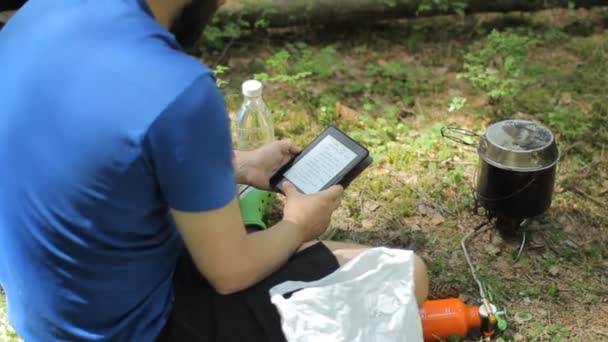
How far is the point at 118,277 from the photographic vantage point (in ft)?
5.58

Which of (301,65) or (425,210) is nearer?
(425,210)

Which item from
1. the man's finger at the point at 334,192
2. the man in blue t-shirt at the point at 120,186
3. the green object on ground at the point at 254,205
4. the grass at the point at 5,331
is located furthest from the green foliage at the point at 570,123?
the grass at the point at 5,331

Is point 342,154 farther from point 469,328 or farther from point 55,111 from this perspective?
point 55,111

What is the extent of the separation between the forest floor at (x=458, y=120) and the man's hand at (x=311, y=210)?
0.71 m

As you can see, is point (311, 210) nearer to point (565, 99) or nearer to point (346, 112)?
point (346, 112)

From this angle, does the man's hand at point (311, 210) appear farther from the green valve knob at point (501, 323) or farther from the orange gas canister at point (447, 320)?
the green valve knob at point (501, 323)

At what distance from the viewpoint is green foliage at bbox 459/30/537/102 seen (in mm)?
3607

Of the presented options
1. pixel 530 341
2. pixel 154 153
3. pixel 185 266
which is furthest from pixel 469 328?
pixel 154 153

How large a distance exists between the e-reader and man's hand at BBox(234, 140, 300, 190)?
0.03 metres

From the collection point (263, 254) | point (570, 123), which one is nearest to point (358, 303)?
point (263, 254)

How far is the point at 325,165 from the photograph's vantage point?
2428 mm

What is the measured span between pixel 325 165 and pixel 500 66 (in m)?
1.84

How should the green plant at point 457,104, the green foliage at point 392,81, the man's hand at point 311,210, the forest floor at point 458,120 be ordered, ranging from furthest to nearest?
1. the green foliage at point 392,81
2. the green plant at point 457,104
3. the forest floor at point 458,120
4. the man's hand at point 311,210

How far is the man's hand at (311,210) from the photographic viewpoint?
205 centimetres
